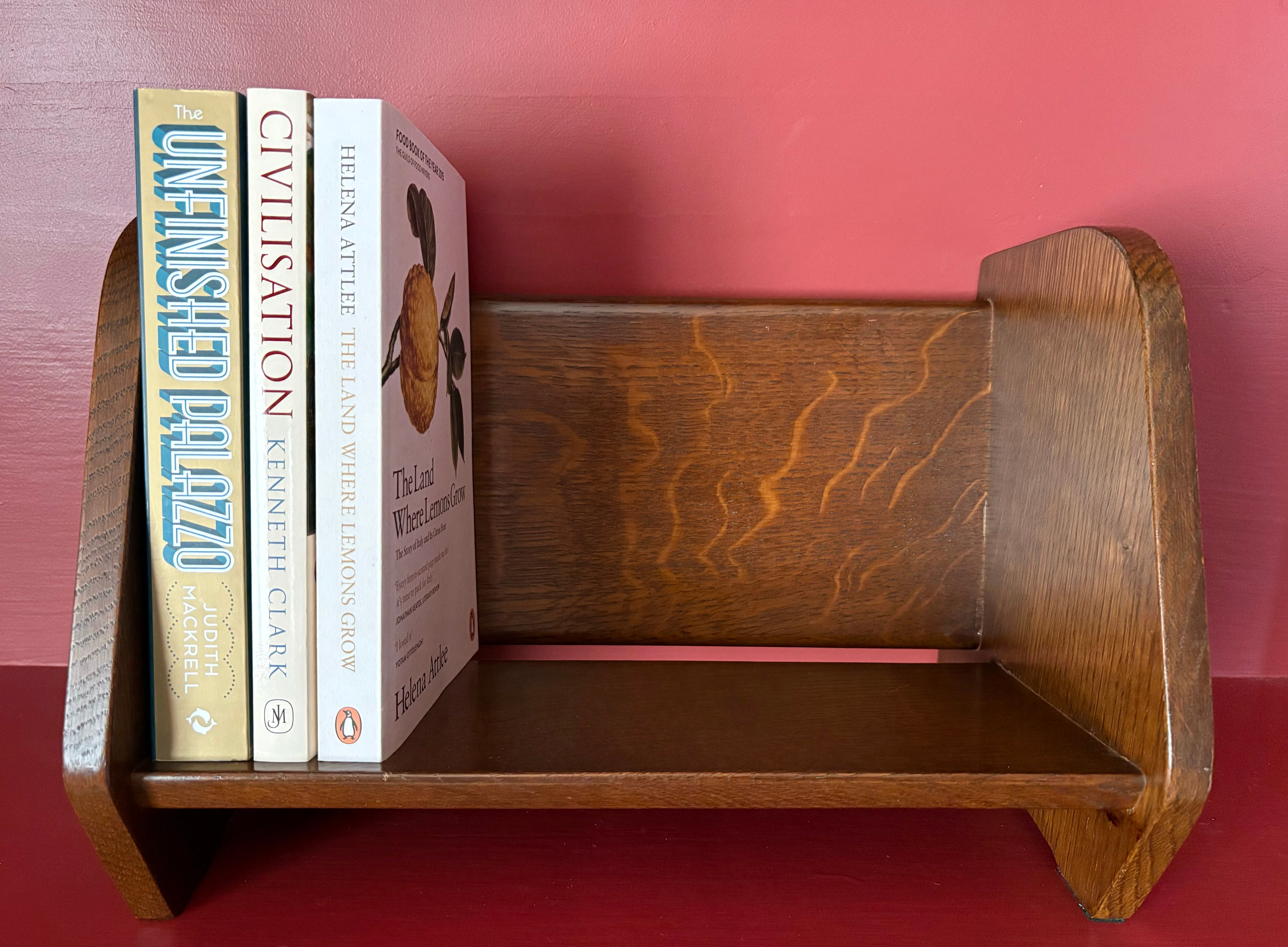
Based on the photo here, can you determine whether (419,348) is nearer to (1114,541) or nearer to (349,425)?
(349,425)

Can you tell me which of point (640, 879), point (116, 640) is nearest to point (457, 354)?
point (116, 640)

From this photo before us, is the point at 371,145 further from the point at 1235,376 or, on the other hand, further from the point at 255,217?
the point at 1235,376

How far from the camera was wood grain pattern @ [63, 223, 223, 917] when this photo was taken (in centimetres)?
51

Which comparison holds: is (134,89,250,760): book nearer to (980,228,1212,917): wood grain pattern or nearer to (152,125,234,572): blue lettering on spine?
(152,125,234,572): blue lettering on spine

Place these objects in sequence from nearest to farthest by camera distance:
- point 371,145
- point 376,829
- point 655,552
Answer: point 371,145, point 376,829, point 655,552

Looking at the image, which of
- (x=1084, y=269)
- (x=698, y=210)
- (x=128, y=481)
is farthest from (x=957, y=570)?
(x=128, y=481)

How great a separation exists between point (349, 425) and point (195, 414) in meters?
0.10

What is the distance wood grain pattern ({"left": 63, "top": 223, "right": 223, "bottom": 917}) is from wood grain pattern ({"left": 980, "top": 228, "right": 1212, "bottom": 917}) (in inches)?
24.6

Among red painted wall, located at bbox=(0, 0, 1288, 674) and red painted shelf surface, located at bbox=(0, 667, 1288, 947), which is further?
red painted wall, located at bbox=(0, 0, 1288, 674)

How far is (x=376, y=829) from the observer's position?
680 millimetres

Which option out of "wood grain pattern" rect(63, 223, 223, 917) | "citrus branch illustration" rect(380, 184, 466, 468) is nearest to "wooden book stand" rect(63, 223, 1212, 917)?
"wood grain pattern" rect(63, 223, 223, 917)

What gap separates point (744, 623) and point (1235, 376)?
21.8 inches

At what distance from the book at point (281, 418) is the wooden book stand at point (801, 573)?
0.05 metres

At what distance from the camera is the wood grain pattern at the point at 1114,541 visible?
1.73 ft
